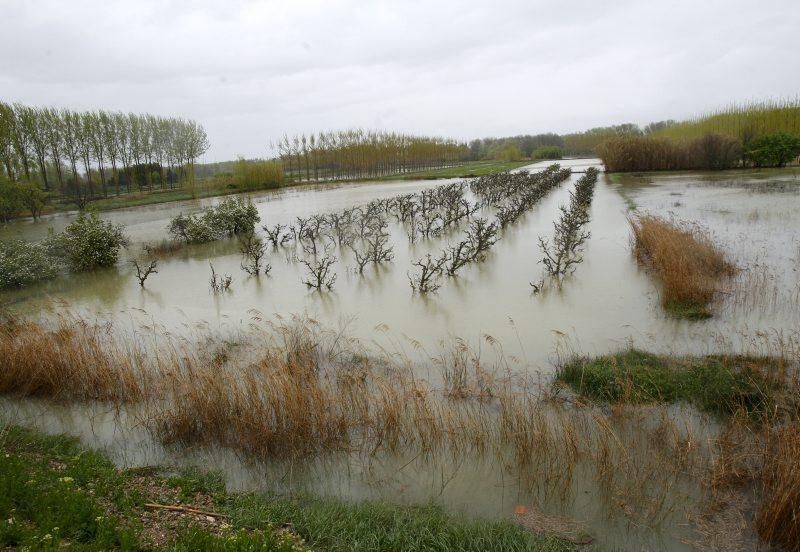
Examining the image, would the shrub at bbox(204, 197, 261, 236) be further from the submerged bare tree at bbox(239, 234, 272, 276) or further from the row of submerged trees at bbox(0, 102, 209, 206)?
the row of submerged trees at bbox(0, 102, 209, 206)

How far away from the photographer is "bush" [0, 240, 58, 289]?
1175cm

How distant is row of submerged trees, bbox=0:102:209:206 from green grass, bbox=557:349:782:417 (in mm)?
25027

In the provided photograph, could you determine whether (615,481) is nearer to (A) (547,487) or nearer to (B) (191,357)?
(A) (547,487)

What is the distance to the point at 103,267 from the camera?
13.9 metres

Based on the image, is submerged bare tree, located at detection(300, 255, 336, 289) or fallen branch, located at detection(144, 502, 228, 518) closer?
fallen branch, located at detection(144, 502, 228, 518)

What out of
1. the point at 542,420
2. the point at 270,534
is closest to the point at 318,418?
the point at 270,534

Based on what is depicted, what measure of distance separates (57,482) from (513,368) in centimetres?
454

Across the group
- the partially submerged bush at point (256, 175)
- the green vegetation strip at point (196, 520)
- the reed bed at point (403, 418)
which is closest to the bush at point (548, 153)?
the partially submerged bush at point (256, 175)

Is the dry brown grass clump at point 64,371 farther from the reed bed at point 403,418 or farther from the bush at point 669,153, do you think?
the bush at point 669,153

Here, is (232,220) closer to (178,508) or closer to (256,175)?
(178,508)

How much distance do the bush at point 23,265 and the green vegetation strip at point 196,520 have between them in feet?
31.5

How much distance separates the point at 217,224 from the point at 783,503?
55.5 ft

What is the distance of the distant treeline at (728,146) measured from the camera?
31625mm

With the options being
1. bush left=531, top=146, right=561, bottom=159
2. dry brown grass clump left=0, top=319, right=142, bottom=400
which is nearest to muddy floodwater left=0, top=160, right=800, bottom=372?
dry brown grass clump left=0, top=319, right=142, bottom=400
